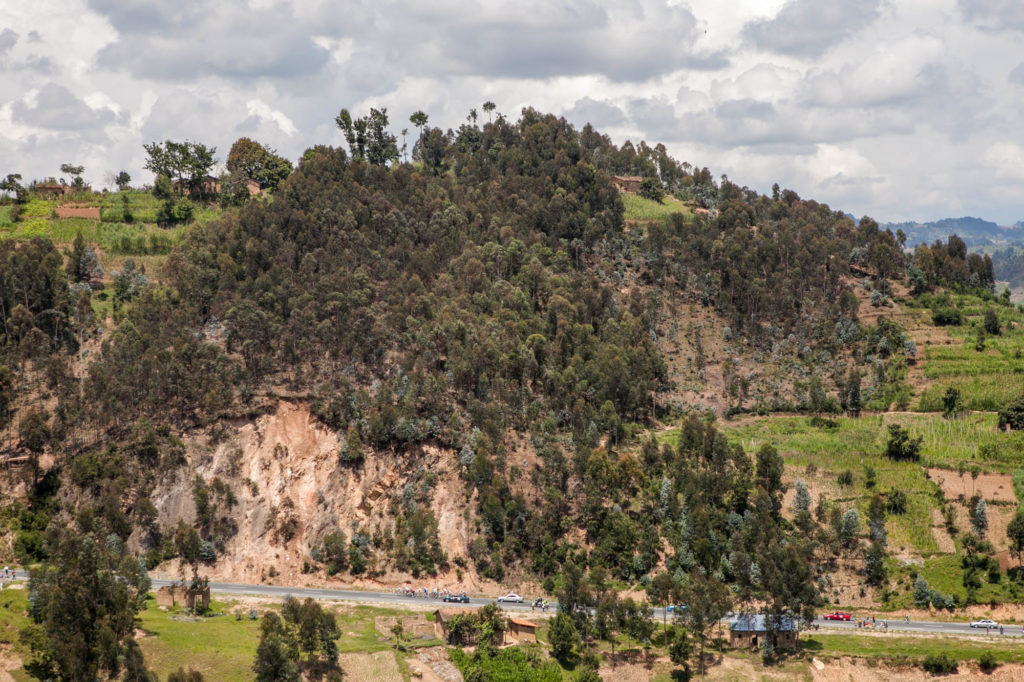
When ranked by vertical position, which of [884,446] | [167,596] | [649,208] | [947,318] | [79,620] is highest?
[649,208]

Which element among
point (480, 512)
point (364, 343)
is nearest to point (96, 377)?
point (364, 343)

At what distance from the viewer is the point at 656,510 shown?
85.2m

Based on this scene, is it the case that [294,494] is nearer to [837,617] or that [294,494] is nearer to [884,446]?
[837,617]

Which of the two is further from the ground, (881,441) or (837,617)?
(881,441)

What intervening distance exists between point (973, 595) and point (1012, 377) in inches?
1429

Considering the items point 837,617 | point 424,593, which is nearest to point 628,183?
point 837,617

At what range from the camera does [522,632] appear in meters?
70.2

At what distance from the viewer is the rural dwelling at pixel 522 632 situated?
6988 centimetres

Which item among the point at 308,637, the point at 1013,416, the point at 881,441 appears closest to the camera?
the point at 308,637

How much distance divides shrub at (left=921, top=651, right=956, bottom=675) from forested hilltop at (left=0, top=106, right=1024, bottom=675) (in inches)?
389

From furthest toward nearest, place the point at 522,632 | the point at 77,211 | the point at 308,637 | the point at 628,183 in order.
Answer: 1. the point at 628,183
2. the point at 77,211
3. the point at 522,632
4. the point at 308,637

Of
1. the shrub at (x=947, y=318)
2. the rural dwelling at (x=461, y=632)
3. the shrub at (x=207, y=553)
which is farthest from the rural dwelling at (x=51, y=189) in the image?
the shrub at (x=947, y=318)

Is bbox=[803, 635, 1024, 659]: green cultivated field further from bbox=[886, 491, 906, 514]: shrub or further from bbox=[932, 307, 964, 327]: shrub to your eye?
bbox=[932, 307, 964, 327]: shrub

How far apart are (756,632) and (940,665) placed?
44.0 feet
